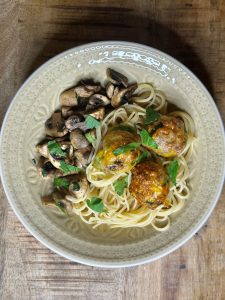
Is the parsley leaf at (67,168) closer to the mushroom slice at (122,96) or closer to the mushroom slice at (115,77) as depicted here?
the mushroom slice at (122,96)

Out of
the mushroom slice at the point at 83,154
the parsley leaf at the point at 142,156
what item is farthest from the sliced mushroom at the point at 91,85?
the parsley leaf at the point at 142,156

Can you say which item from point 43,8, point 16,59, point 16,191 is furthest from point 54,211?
point 43,8

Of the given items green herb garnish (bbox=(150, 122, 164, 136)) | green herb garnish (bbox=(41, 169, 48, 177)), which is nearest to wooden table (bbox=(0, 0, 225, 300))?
green herb garnish (bbox=(41, 169, 48, 177))

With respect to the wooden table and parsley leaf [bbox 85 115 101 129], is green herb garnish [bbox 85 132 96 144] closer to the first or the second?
parsley leaf [bbox 85 115 101 129]

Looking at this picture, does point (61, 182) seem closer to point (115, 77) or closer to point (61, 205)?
point (61, 205)

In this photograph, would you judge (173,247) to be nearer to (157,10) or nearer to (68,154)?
(68,154)
